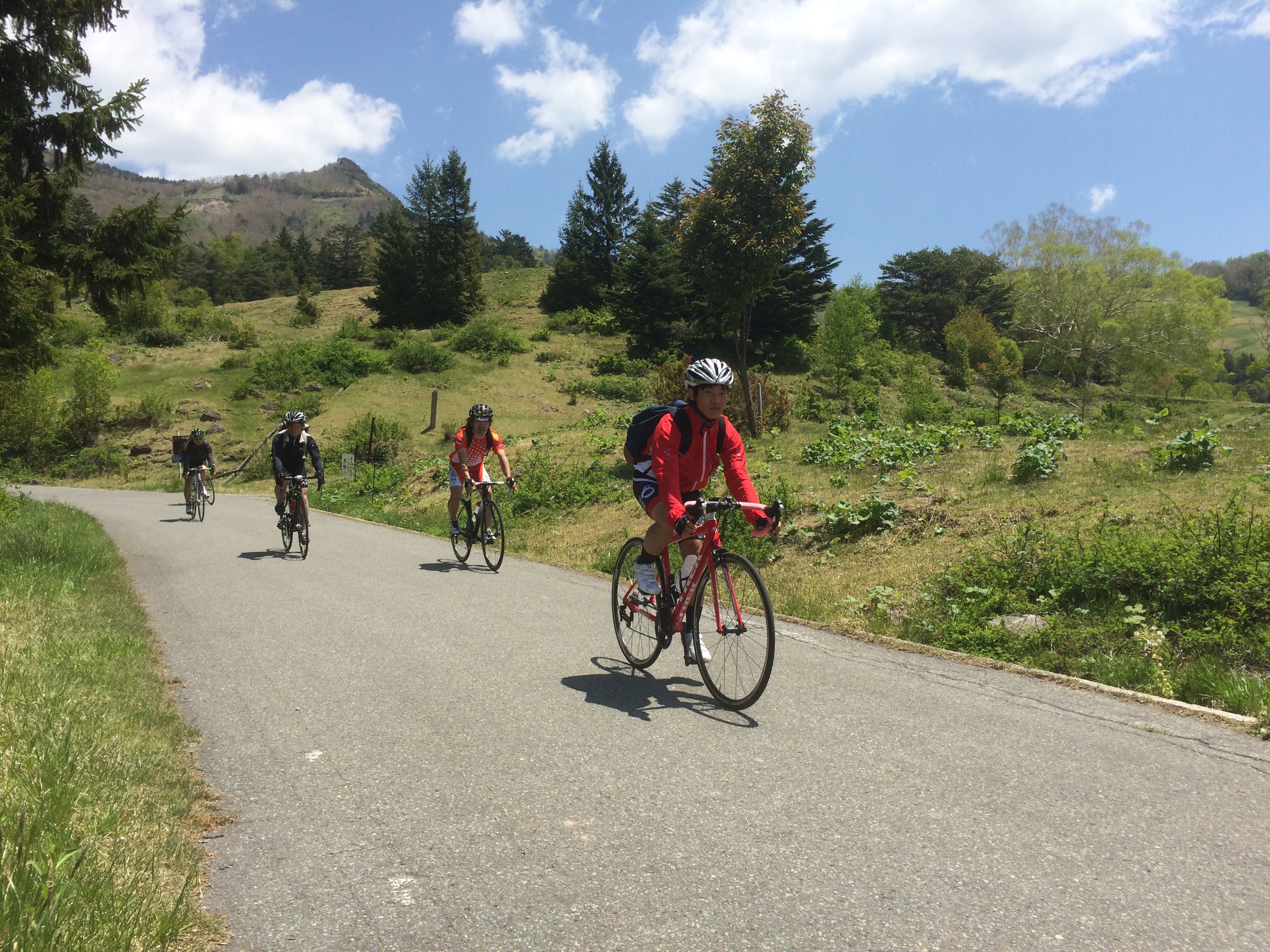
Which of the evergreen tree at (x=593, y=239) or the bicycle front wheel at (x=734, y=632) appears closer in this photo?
the bicycle front wheel at (x=734, y=632)

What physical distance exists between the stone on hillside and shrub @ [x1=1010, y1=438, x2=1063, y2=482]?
5248mm

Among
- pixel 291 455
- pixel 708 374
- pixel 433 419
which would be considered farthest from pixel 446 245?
pixel 708 374

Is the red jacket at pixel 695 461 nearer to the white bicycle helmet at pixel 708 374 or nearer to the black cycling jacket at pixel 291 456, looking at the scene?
the white bicycle helmet at pixel 708 374

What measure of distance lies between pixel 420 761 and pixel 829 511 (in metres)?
7.74

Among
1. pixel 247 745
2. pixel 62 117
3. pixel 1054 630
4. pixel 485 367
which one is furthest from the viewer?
pixel 485 367

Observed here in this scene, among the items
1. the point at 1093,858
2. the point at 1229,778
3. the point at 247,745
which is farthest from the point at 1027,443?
the point at 247,745

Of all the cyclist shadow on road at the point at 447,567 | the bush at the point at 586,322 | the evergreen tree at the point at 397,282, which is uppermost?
the evergreen tree at the point at 397,282

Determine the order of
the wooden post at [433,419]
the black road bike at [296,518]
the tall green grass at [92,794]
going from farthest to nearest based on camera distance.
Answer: the wooden post at [433,419], the black road bike at [296,518], the tall green grass at [92,794]

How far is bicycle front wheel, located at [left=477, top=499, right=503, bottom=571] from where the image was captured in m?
11.2

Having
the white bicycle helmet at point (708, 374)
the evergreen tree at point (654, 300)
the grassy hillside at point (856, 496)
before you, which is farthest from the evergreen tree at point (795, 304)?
the white bicycle helmet at point (708, 374)

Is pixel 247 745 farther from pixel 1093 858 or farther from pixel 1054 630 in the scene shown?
pixel 1054 630

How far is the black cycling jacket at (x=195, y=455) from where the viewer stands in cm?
1864

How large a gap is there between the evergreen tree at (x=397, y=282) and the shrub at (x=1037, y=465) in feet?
184

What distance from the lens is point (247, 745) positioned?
4512 millimetres
